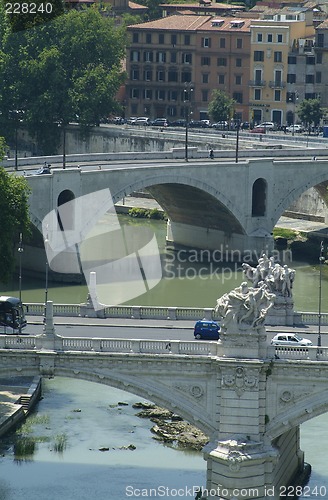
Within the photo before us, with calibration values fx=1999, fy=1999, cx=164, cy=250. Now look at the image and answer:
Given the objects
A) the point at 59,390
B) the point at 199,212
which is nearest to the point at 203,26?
the point at 199,212

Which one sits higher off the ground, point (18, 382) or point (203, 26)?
point (203, 26)

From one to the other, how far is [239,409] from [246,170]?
47.5 meters

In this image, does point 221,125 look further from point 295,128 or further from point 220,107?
point 295,128

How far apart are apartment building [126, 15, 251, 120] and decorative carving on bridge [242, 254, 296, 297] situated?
243 feet

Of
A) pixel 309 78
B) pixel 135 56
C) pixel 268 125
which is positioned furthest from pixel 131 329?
pixel 135 56

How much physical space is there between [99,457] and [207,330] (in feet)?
18.1

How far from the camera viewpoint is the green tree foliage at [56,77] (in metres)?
124

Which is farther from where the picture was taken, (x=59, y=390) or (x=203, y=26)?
(x=203, y=26)

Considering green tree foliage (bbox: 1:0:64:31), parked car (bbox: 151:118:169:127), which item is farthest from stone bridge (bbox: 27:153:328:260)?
parked car (bbox: 151:118:169:127)

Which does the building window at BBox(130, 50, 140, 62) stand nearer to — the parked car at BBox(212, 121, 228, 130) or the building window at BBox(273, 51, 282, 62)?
the parked car at BBox(212, 121, 228, 130)

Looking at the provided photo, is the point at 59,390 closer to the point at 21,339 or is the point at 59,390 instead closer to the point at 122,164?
the point at 21,339

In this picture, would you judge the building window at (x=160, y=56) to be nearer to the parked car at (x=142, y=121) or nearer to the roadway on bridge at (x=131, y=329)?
the parked car at (x=142, y=121)

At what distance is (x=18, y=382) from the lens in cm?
6719

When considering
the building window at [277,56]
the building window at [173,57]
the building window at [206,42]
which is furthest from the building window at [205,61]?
the building window at [277,56]
